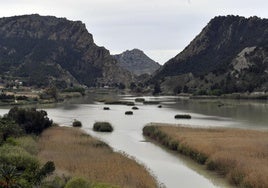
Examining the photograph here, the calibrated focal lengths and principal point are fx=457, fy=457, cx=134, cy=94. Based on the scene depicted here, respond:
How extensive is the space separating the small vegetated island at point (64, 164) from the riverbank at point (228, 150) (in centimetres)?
636

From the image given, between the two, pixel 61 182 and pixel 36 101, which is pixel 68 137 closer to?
pixel 61 182

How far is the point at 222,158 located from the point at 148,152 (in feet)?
36.0

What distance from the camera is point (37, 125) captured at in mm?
60125

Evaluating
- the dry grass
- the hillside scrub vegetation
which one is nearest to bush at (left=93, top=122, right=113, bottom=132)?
the dry grass

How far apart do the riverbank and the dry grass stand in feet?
20.8

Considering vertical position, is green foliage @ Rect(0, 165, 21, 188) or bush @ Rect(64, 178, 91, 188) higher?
green foliage @ Rect(0, 165, 21, 188)

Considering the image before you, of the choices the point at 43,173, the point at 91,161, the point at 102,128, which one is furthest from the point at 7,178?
the point at 102,128

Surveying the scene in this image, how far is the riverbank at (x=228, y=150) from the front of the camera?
32.5 metres

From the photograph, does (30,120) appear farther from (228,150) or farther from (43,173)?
(43,173)

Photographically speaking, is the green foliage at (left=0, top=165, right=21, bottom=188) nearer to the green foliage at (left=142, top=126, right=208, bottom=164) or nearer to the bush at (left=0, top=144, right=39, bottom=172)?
the bush at (left=0, top=144, right=39, bottom=172)

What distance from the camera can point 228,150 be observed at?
4097 centimetres

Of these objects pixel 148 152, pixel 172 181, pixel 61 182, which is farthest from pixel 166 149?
pixel 61 182

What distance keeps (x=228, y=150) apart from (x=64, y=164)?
49.4 feet

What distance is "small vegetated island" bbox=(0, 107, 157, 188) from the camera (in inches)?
1017
